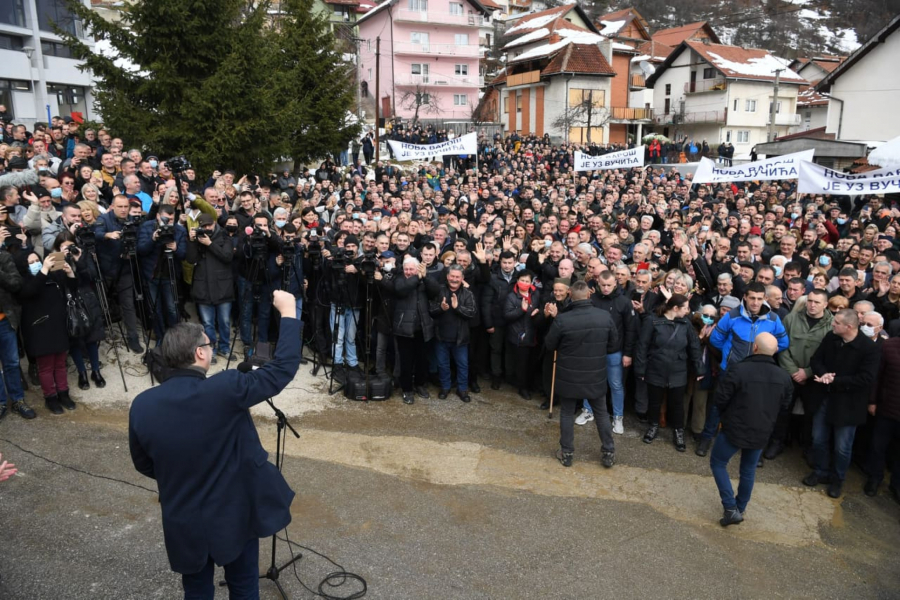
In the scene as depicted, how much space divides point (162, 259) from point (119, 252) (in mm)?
485

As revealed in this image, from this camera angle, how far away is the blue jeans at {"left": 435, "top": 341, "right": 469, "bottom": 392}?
753 cm

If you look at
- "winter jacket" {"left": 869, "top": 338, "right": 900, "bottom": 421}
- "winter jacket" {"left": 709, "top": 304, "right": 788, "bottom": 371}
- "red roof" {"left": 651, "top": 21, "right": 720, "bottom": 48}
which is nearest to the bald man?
"winter jacket" {"left": 709, "top": 304, "right": 788, "bottom": 371}

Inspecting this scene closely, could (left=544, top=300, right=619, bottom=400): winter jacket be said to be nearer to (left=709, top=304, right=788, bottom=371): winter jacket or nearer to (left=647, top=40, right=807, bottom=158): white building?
(left=709, top=304, right=788, bottom=371): winter jacket

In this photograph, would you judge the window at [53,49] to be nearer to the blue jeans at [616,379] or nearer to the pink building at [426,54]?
the pink building at [426,54]

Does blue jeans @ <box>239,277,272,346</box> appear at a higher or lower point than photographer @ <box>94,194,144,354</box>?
lower

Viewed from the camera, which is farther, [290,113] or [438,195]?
[438,195]

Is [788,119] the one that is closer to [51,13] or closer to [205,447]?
[51,13]

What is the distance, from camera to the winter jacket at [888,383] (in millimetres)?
5488

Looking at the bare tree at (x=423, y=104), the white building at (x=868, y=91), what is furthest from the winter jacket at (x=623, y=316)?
the bare tree at (x=423, y=104)

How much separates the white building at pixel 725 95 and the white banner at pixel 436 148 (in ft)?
124

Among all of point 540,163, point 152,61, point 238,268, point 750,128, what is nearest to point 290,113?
point 152,61

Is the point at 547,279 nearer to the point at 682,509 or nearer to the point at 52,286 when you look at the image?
the point at 682,509

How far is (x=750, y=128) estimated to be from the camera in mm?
48812

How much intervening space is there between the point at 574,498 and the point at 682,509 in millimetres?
930
